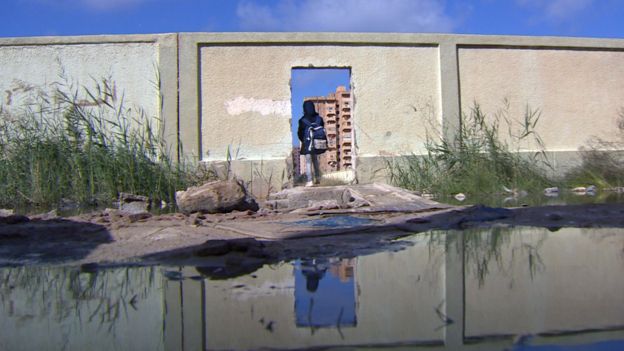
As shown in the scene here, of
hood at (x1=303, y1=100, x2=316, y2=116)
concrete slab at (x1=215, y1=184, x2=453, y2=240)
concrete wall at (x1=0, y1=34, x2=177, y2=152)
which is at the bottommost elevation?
concrete slab at (x1=215, y1=184, x2=453, y2=240)

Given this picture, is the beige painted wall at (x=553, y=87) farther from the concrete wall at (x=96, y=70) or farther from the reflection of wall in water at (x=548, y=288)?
the reflection of wall in water at (x=548, y=288)

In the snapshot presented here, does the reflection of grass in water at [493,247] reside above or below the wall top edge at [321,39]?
below

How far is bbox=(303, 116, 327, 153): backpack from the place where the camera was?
8.34 m

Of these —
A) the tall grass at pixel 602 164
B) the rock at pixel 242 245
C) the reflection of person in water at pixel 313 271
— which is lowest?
the reflection of person in water at pixel 313 271

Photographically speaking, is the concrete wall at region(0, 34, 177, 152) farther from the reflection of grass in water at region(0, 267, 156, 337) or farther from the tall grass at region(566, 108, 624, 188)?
the tall grass at region(566, 108, 624, 188)

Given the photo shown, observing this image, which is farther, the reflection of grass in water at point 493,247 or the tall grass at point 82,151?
the tall grass at point 82,151

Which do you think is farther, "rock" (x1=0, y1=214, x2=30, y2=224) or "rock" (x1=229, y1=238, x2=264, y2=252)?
"rock" (x1=0, y1=214, x2=30, y2=224)

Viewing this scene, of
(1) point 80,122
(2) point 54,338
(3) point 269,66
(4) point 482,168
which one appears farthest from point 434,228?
(1) point 80,122

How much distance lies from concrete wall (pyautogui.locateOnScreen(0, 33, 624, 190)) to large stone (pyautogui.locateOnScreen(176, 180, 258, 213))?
8.35 feet

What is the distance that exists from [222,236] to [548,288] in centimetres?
205

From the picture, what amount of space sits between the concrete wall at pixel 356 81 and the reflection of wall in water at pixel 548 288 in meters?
5.56

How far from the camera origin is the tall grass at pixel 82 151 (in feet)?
23.1

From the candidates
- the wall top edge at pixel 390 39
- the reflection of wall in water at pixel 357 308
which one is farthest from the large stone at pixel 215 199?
the wall top edge at pixel 390 39

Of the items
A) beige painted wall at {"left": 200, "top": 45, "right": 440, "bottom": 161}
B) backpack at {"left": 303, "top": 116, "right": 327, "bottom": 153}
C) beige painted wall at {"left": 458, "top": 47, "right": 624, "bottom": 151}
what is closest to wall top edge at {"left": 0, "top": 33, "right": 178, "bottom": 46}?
beige painted wall at {"left": 200, "top": 45, "right": 440, "bottom": 161}
